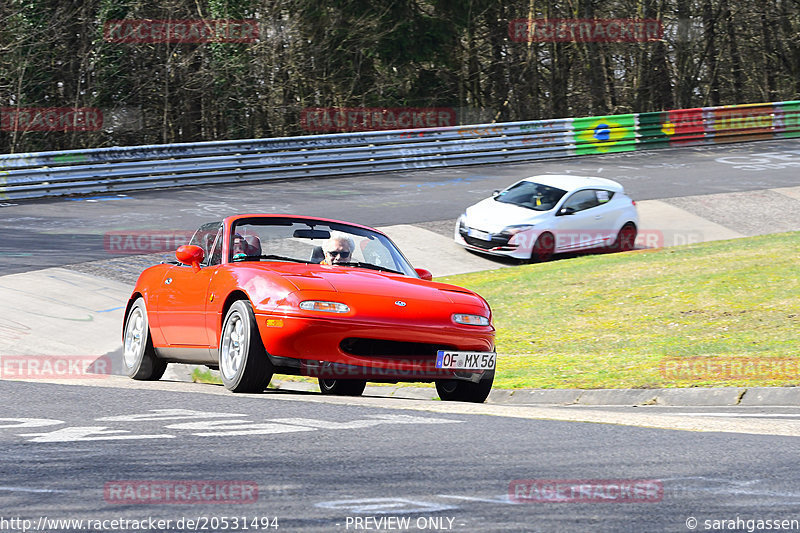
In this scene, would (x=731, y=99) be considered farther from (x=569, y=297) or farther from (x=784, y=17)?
(x=569, y=297)

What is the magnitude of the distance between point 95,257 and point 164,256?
116 cm

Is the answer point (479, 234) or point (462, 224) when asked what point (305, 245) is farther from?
point (462, 224)

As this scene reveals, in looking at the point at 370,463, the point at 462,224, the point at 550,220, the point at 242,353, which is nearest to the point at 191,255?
the point at 242,353

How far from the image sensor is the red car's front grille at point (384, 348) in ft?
26.8

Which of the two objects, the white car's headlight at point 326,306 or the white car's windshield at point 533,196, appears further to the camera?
the white car's windshield at point 533,196

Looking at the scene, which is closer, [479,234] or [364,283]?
[364,283]

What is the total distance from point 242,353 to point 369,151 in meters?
→ 21.9

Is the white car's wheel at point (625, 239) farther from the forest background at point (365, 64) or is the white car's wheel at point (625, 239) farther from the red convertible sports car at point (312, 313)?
the forest background at point (365, 64)

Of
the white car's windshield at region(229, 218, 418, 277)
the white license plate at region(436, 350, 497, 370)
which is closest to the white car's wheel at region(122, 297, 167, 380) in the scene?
the white car's windshield at region(229, 218, 418, 277)

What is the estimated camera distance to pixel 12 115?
99.3ft

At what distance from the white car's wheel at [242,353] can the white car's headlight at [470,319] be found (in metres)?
1.46

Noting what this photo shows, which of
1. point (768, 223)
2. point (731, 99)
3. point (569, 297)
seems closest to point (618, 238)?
point (768, 223)

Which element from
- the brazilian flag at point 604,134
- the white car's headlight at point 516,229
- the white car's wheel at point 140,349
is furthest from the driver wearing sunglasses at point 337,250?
the brazilian flag at point 604,134

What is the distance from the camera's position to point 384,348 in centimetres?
825
